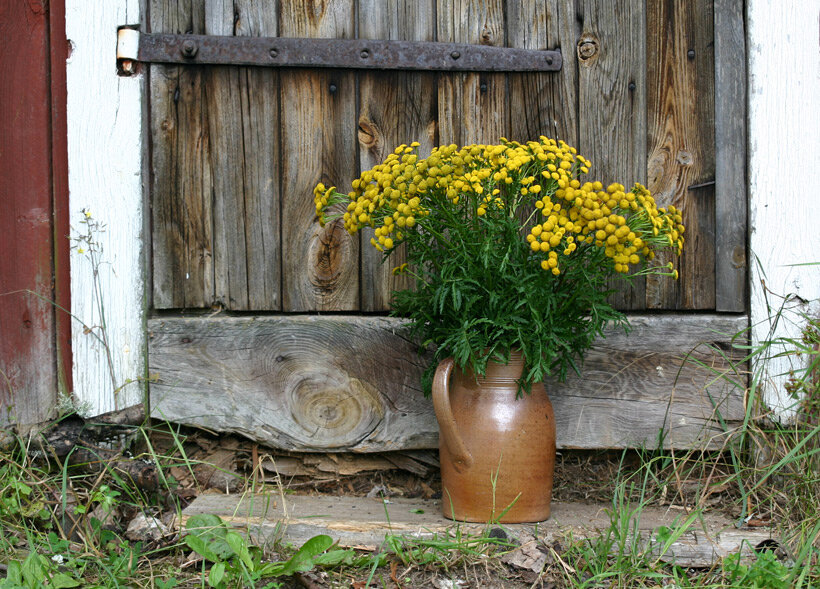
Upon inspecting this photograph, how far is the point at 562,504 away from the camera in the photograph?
2096 millimetres

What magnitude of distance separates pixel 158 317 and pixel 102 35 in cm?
85

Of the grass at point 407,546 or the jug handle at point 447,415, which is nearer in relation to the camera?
the grass at point 407,546

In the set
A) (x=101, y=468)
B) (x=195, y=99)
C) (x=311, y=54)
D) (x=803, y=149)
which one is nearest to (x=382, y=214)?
(x=311, y=54)

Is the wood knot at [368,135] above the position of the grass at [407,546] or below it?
above

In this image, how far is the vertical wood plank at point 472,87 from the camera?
2215 millimetres

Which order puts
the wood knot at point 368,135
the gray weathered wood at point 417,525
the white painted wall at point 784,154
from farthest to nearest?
the wood knot at point 368,135
the white painted wall at point 784,154
the gray weathered wood at point 417,525

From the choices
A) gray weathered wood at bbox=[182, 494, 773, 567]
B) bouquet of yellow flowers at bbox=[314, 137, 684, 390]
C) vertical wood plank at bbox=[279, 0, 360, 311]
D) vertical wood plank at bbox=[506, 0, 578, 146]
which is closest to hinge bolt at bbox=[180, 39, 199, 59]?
vertical wood plank at bbox=[279, 0, 360, 311]

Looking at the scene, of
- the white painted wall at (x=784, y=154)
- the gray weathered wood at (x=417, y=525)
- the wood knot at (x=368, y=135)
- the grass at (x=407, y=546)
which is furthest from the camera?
the wood knot at (x=368, y=135)

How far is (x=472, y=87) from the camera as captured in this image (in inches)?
87.4

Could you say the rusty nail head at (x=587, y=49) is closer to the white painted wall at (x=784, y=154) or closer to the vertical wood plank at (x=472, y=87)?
the vertical wood plank at (x=472, y=87)

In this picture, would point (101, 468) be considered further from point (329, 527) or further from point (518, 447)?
point (518, 447)

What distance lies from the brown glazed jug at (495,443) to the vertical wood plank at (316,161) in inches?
22.8

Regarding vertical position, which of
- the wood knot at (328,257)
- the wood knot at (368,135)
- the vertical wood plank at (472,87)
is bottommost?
the wood knot at (328,257)

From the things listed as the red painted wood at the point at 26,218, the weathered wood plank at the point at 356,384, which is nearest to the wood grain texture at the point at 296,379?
the weathered wood plank at the point at 356,384
